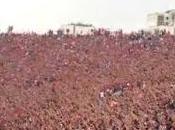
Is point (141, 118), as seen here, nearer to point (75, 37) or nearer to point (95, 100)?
point (95, 100)

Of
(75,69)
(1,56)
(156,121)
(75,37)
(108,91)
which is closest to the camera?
(156,121)

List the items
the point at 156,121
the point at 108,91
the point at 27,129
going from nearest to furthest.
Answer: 1. the point at 156,121
2. the point at 27,129
3. the point at 108,91

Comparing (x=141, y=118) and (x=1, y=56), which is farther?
(x=1, y=56)

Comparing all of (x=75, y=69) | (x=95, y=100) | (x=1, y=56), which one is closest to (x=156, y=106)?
(x=95, y=100)

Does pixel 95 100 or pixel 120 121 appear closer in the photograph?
pixel 120 121

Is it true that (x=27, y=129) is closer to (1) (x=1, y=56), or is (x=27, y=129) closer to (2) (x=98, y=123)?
(2) (x=98, y=123)

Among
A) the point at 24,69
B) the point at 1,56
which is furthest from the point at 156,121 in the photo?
the point at 1,56
